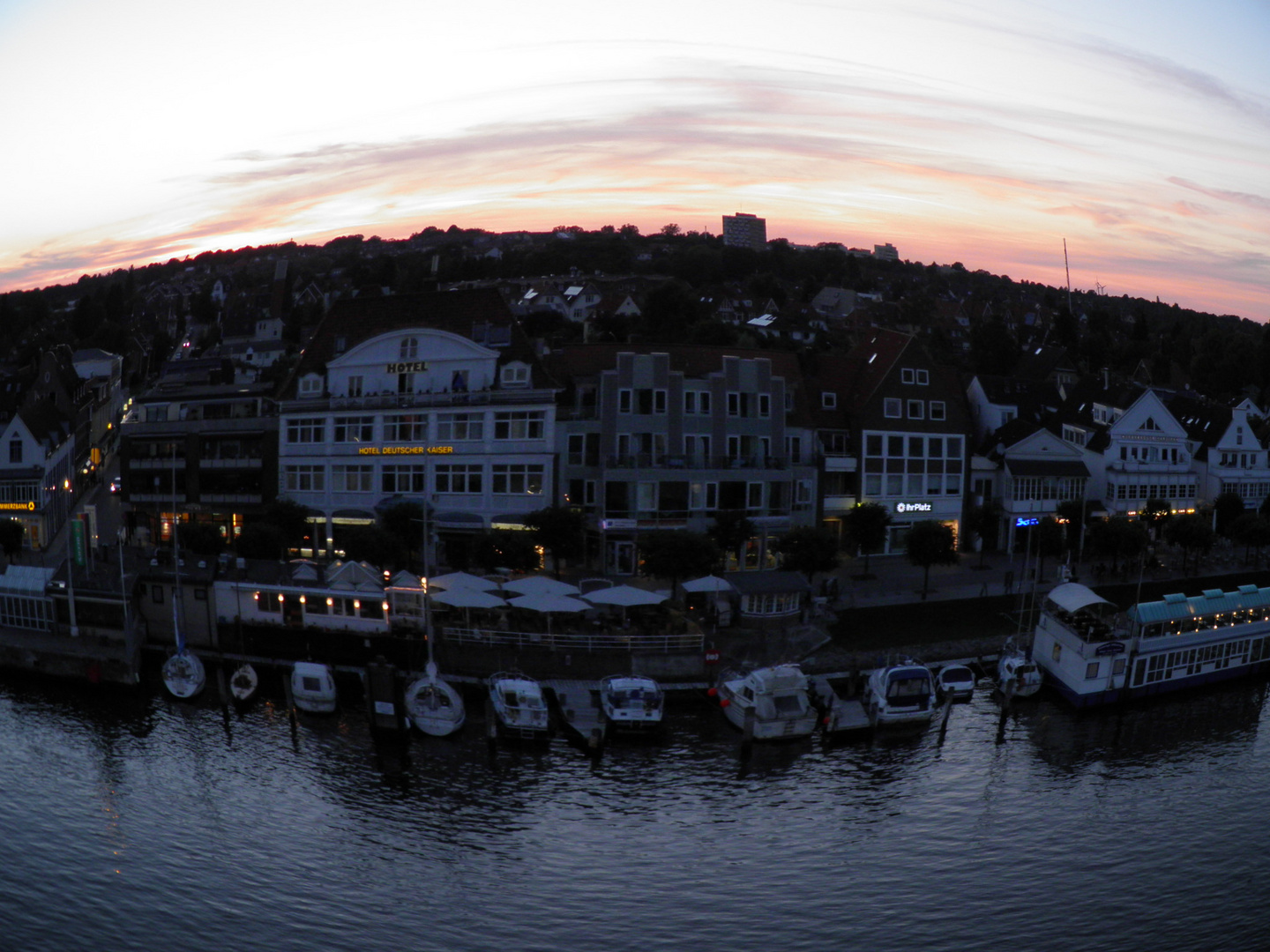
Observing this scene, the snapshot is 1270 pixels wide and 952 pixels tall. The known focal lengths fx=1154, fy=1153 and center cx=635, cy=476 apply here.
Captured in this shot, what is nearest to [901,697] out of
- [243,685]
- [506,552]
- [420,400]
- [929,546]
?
[929,546]

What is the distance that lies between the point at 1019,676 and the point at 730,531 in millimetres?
19039

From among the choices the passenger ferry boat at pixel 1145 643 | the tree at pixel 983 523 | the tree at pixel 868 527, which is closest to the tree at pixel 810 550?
the tree at pixel 868 527

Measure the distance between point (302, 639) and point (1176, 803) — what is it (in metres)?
39.8

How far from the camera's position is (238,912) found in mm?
34531

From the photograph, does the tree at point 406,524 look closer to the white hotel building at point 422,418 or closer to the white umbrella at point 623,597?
the white hotel building at point 422,418

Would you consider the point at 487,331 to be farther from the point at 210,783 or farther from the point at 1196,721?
the point at 1196,721

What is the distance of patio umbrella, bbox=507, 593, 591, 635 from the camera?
5394cm

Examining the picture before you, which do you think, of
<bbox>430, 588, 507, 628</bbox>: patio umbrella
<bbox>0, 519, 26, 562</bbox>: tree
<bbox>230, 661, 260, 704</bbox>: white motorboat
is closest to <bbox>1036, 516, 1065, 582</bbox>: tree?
<bbox>430, 588, 507, 628</bbox>: patio umbrella

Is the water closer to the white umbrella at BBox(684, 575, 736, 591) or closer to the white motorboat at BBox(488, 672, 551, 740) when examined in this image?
the white motorboat at BBox(488, 672, 551, 740)

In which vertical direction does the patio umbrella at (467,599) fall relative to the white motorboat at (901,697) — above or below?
above

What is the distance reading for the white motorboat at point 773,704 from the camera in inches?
1879

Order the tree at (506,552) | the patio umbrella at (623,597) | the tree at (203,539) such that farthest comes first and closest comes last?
A: the tree at (203,539) → the tree at (506,552) → the patio umbrella at (623,597)

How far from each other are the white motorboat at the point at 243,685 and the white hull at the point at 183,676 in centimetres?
178

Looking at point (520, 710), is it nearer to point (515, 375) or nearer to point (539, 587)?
point (539, 587)
